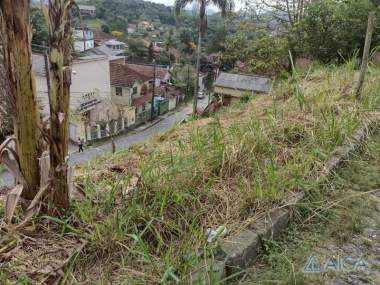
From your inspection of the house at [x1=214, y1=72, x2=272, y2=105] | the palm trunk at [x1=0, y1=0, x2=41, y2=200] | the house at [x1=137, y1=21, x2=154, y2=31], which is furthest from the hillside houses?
Answer: the house at [x1=137, y1=21, x2=154, y2=31]

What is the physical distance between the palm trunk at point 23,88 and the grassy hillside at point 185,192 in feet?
1.06

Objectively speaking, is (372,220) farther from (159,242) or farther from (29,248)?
(29,248)

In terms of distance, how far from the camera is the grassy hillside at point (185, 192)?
5.27ft

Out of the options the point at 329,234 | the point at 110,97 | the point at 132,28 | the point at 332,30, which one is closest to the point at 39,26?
the point at 329,234

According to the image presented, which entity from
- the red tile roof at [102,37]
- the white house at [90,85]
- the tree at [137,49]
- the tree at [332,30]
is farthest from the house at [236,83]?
the red tile roof at [102,37]

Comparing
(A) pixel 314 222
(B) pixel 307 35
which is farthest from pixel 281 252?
(B) pixel 307 35

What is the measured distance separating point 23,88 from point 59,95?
0.17 meters

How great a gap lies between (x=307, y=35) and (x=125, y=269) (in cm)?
941

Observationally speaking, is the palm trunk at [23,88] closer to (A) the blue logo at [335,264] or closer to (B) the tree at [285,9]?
(A) the blue logo at [335,264]

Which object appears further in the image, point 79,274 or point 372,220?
point 372,220

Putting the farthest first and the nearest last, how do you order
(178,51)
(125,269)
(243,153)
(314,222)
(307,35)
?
(178,51) < (307,35) < (243,153) < (314,222) < (125,269)

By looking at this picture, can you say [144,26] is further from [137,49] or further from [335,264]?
[335,264]

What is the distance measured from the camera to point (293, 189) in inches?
84.9

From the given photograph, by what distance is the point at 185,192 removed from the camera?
2010 mm
